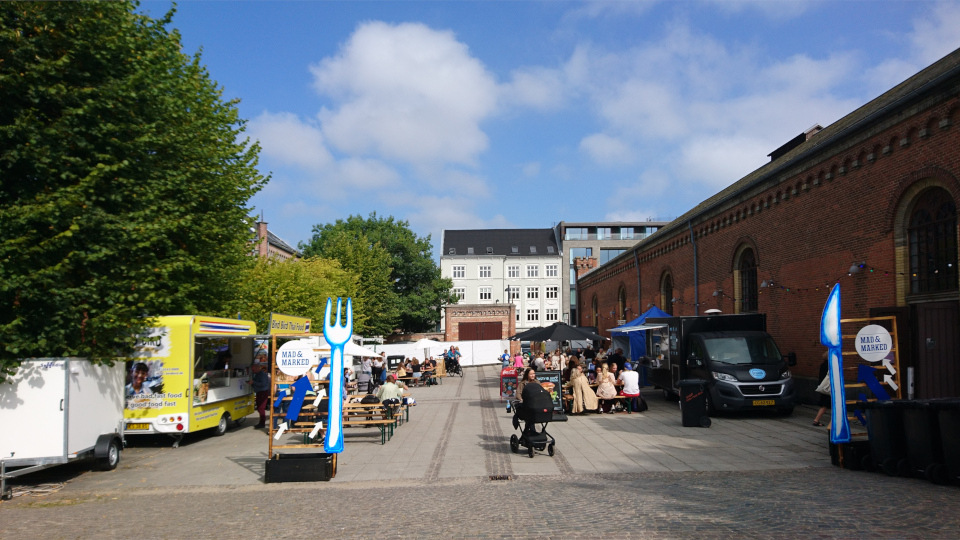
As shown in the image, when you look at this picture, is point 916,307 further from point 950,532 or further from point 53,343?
point 53,343

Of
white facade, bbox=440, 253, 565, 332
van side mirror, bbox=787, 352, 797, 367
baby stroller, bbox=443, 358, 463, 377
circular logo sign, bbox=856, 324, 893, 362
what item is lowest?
baby stroller, bbox=443, 358, 463, 377

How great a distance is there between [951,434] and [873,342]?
11.8ft

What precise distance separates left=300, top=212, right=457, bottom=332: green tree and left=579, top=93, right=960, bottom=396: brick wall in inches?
1660

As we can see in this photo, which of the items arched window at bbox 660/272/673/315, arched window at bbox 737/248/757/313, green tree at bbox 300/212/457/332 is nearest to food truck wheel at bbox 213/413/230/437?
arched window at bbox 737/248/757/313

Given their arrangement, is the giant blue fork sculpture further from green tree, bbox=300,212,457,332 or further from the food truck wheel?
green tree, bbox=300,212,457,332

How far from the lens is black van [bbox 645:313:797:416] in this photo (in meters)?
16.0

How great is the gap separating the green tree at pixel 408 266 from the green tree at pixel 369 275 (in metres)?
6.39

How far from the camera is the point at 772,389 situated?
16.0 metres

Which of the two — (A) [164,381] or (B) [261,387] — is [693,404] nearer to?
(B) [261,387]

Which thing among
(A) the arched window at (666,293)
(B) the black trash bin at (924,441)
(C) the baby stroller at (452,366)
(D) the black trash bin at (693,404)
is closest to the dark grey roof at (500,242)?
(C) the baby stroller at (452,366)

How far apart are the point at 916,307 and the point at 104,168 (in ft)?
55.6

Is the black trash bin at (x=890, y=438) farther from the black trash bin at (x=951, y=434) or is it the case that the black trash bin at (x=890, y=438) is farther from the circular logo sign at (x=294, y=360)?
the circular logo sign at (x=294, y=360)

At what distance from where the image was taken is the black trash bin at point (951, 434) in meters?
8.45

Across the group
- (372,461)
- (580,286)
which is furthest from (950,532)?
(580,286)
